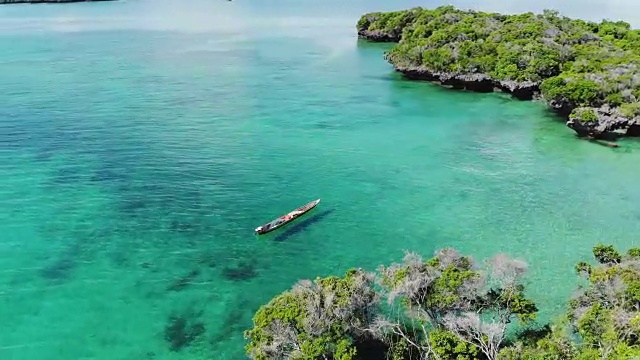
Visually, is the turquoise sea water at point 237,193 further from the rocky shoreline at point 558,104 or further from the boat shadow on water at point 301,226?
the rocky shoreline at point 558,104

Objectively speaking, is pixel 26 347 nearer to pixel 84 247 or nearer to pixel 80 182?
pixel 84 247

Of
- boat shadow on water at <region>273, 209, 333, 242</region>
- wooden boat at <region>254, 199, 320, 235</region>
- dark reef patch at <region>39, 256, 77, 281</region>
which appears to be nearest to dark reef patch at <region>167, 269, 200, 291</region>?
wooden boat at <region>254, 199, 320, 235</region>

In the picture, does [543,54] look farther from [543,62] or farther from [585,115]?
[585,115]

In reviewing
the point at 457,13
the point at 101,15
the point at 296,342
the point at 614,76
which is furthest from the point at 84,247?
the point at 101,15

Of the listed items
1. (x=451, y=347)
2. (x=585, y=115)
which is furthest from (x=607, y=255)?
(x=585, y=115)

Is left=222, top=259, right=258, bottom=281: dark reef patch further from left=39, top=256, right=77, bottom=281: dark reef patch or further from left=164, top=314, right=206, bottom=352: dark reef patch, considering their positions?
left=39, top=256, right=77, bottom=281: dark reef patch
